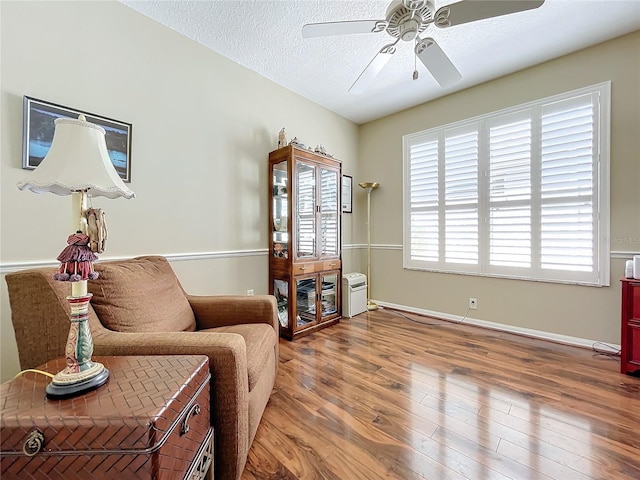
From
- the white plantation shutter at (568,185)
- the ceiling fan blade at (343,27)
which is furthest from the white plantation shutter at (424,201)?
the ceiling fan blade at (343,27)

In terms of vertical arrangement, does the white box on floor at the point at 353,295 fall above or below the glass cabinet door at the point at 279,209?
below

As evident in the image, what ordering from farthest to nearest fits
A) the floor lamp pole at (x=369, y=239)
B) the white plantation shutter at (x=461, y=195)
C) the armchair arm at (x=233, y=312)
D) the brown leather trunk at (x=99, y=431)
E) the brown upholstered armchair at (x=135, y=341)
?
the floor lamp pole at (x=369, y=239)
the white plantation shutter at (x=461, y=195)
the armchair arm at (x=233, y=312)
the brown upholstered armchair at (x=135, y=341)
the brown leather trunk at (x=99, y=431)

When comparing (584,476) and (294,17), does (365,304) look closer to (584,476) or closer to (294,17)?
(584,476)

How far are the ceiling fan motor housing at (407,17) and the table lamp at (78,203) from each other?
5.29ft

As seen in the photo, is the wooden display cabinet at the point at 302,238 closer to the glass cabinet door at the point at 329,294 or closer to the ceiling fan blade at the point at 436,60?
the glass cabinet door at the point at 329,294

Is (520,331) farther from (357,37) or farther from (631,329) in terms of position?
(357,37)

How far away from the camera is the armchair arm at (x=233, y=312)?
1771mm

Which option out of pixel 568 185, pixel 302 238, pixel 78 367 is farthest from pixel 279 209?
pixel 568 185

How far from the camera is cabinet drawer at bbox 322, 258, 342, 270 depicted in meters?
3.09

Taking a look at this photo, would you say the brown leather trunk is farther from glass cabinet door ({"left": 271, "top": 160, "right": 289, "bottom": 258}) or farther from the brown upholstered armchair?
glass cabinet door ({"left": 271, "top": 160, "right": 289, "bottom": 258})

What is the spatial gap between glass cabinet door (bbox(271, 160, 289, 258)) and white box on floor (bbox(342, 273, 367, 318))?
1027 mm

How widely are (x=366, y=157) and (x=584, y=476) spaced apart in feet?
12.0

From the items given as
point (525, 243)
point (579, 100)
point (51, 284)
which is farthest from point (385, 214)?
point (51, 284)

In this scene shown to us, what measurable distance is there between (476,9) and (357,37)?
1072mm
